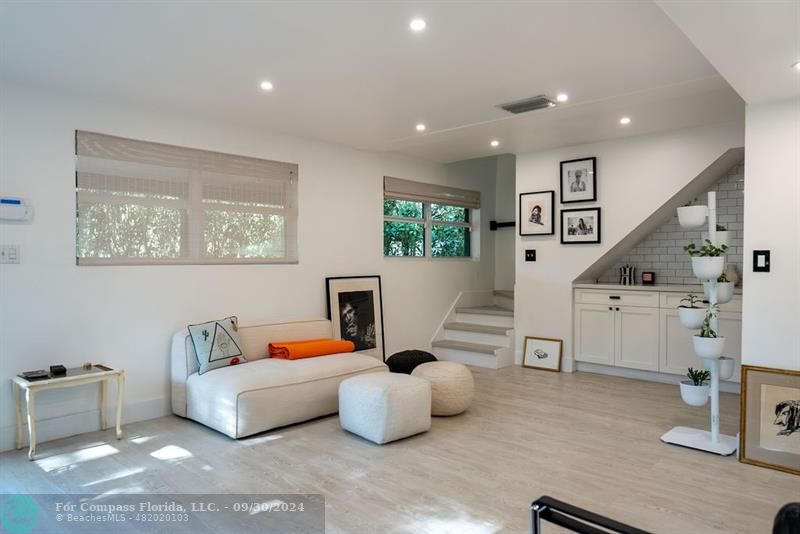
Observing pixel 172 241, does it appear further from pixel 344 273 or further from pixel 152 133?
pixel 344 273

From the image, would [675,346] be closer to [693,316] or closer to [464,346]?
[693,316]

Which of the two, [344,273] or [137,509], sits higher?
[344,273]

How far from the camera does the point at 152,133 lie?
168 inches

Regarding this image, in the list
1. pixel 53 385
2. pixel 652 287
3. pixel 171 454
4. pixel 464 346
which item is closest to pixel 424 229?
pixel 464 346

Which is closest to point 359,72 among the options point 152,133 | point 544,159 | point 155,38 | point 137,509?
point 155,38

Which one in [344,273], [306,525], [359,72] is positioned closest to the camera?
[306,525]

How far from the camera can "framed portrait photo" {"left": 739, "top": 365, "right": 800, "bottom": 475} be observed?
10.3 ft

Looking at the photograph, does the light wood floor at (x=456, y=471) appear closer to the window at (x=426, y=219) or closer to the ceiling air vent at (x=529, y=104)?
the ceiling air vent at (x=529, y=104)

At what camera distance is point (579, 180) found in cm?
585

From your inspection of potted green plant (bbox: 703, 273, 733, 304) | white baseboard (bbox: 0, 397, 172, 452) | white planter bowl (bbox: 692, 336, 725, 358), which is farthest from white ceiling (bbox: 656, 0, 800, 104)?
white baseboard (bbox: 0, 397, 172, 452)

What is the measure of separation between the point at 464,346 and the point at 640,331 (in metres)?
2.04

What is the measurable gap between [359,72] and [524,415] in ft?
9.70

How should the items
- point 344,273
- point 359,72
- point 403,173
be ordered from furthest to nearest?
point 403,173, point 344,273, point 359,72

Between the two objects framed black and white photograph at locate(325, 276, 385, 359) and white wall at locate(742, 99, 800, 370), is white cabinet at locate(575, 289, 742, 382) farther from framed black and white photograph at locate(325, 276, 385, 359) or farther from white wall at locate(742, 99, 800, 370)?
framed black and white photograph at locate(325, 276, 385, 359)
